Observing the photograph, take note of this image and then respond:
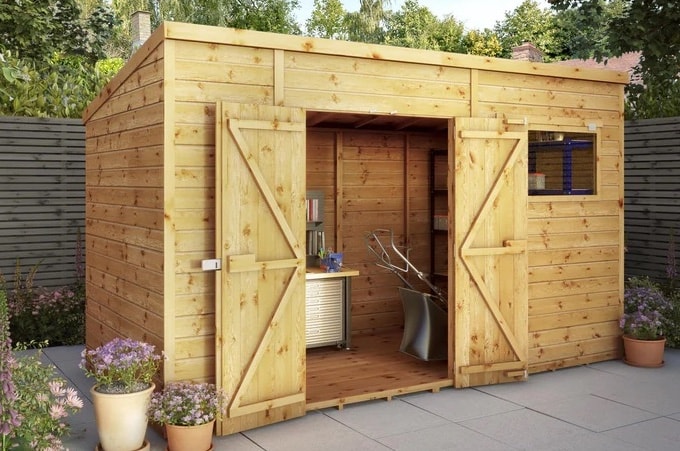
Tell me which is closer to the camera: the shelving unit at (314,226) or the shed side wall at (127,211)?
the shed side wall at (127,211)

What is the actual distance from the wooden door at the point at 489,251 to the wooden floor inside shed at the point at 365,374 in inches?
15.2

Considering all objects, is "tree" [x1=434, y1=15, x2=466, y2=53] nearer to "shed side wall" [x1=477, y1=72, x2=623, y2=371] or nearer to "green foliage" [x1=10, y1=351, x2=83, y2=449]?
"shed side wall" [x1=477, y1=72, x2=623, y2=371]

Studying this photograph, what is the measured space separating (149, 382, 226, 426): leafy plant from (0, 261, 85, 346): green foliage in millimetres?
3419

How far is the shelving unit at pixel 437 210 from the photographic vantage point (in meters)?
8.52

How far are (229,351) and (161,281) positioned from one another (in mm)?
629

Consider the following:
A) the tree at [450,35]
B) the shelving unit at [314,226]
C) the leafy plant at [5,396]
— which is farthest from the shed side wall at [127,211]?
the tree at [450,35]

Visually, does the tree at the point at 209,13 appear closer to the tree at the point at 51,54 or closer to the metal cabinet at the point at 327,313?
the tree at the point at 51,54

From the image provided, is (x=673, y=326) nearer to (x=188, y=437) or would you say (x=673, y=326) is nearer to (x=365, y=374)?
(x=365, y=374)

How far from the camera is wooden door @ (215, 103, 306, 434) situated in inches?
195

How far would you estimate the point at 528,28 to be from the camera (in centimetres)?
3294

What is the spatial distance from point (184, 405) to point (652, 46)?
7.63 metres

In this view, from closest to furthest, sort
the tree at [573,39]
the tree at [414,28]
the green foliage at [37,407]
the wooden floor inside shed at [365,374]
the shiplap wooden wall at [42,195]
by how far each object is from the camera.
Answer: the green foliage at [37,407], the wooden floor inside shed at [365,374], the shiplap wooden wall at [42,195], the tree at [573,39], the tree at [414,28]

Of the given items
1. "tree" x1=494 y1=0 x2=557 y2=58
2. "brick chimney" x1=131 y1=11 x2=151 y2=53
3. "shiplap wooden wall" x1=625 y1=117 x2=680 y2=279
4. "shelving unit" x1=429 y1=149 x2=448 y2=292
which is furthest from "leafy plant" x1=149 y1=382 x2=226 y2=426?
"tree" x1=494 y1=0 x2=557 y2=58

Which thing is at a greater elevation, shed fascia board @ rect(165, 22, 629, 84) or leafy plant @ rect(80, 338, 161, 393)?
shed fascia board @ rect(165, 22, 629, 84)
